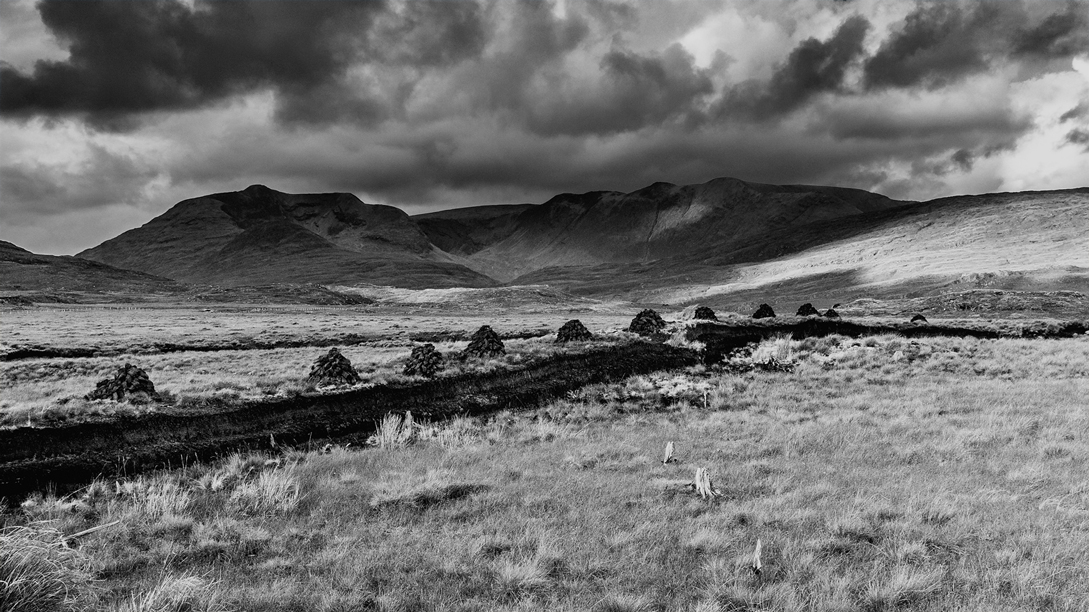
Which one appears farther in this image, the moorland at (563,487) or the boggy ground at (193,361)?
the boggy ground at (193,361)

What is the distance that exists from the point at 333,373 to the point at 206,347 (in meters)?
24.4

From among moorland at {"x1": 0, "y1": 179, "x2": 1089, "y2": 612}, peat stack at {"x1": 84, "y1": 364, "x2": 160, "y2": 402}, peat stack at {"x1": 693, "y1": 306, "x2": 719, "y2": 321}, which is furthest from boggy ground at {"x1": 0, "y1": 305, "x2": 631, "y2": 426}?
peat stack at {"x1": 693, "y1": 306, "x2": 719, "y2": 321}

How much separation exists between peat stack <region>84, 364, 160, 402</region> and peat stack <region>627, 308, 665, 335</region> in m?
27.2

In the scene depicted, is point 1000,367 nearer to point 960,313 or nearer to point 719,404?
point 719,404

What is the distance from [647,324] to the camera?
41469 mm

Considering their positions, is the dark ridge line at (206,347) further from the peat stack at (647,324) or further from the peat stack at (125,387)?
the peat stack at (125,387)

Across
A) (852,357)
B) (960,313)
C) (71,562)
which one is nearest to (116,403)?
(71,562)

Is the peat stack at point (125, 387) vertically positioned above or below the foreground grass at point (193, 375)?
above

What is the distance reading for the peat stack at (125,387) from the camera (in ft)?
64.5

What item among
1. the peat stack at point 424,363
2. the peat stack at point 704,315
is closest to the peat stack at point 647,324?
the peat stack at point 704,315

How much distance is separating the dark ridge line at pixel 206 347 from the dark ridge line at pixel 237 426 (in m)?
24.2

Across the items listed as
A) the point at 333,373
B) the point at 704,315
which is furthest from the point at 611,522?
the point at 704,315

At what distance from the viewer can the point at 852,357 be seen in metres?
27.9

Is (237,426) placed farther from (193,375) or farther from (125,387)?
(193,375)
